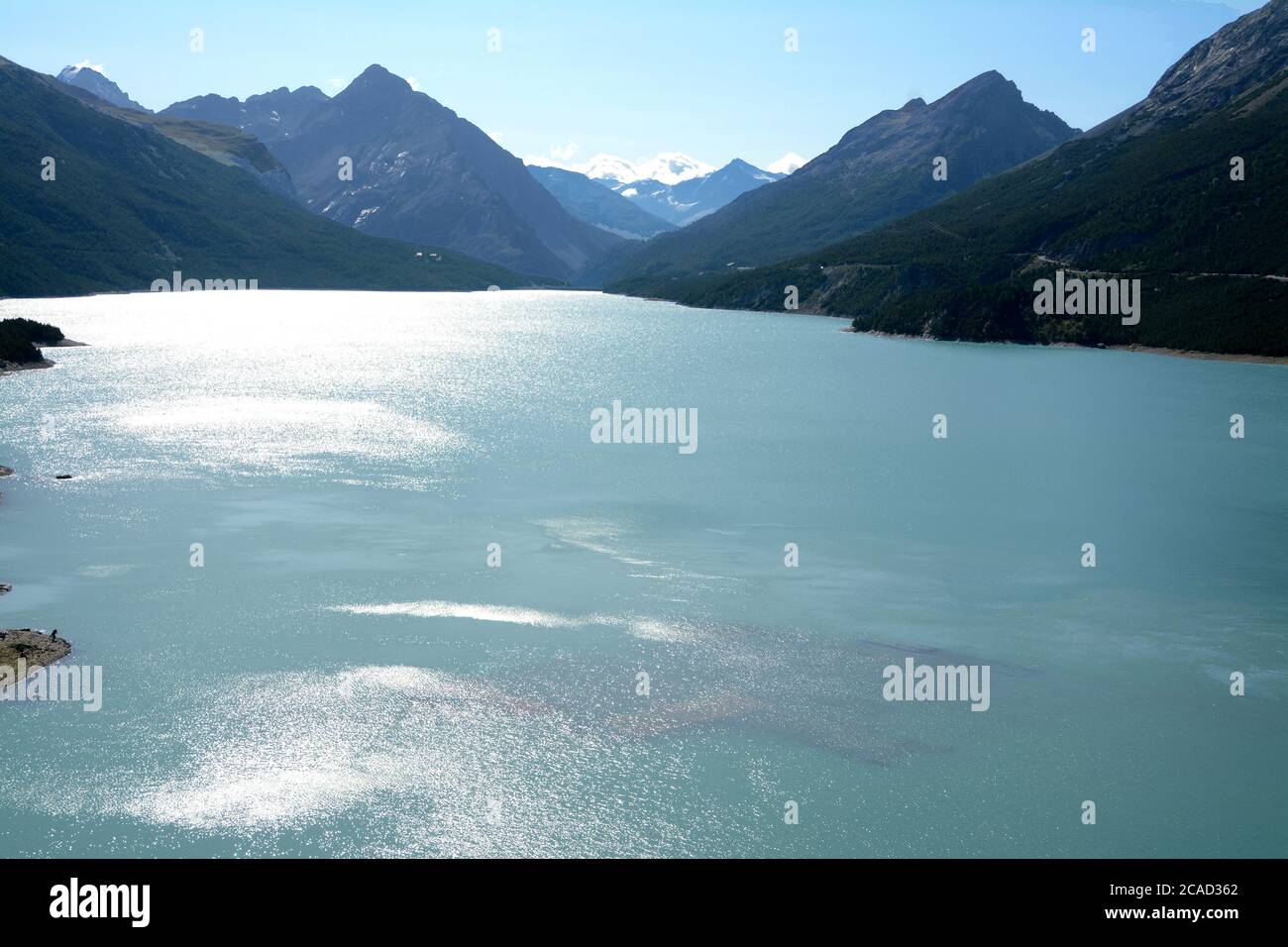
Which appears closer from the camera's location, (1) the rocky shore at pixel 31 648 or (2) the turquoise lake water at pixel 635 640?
(2) the turquoise lake water at pixel 635 640

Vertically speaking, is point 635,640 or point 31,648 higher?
point 31,648

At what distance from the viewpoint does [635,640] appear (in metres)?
42.2

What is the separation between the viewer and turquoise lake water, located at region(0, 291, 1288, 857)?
29328 millimetres

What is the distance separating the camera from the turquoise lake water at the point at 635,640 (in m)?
29.3

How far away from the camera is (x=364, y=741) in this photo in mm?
33250

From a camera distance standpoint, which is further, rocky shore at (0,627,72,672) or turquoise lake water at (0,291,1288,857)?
rocky shore at (0,627,72,672)

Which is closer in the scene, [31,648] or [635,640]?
[31,648]

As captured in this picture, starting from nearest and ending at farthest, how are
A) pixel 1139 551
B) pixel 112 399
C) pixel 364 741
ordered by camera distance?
pixel 364 741 < pixel 1139 551 < pixel 112 399

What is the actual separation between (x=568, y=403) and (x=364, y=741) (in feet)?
269
